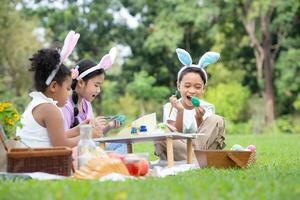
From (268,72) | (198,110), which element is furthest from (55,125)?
(268,72)

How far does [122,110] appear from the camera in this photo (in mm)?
24188

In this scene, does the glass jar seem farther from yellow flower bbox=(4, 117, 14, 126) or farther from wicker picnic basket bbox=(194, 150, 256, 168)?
wicker picnic basket bbox=(194, 150, 256, 168)

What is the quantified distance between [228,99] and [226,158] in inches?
694

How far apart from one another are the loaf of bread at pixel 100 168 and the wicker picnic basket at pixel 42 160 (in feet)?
0.47

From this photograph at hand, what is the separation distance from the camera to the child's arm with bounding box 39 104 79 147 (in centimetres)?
425

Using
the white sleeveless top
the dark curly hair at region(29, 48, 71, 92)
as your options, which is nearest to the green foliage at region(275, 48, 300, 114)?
the dark curly hair at region(29, 48, 71, 92)

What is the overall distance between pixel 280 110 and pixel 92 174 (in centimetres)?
1966

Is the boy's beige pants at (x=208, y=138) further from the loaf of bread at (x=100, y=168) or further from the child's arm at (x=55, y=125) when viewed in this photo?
the loaf of bread at (x=100, y=168)

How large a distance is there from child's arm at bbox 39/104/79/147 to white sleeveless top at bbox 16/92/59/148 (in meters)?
0.07

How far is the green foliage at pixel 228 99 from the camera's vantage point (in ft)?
72.1

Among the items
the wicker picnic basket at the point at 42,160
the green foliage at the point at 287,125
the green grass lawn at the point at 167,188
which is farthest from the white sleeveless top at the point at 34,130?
the green foliage at the point at 287,125

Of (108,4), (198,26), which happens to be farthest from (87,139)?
(108,4)

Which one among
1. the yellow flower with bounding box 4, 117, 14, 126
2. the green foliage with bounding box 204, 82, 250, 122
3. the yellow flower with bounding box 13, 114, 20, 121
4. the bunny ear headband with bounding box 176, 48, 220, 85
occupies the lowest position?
the green foliage with bounding box 204, 82, 250, 122

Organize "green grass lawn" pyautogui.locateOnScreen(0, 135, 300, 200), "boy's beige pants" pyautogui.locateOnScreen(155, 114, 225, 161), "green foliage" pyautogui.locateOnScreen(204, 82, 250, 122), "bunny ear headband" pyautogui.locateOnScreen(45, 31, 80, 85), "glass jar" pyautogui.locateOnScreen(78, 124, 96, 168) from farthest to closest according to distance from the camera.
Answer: "green foliage" pyautogui.locateOnScreen(204, 82, 250, 122)
"boy's beige pants" pyautogui.locateOnScreen(155, 114, 225, 161)
"bunny ear headband" pyautogui.locateOnScreen(45, 31, 80, 85)
"glass jar" pyautogui.locateOnScreen(78, 124, 96, 168)
"green grass lawn" pyautogui.locateOnScreen(0, 135, 300, 200)
